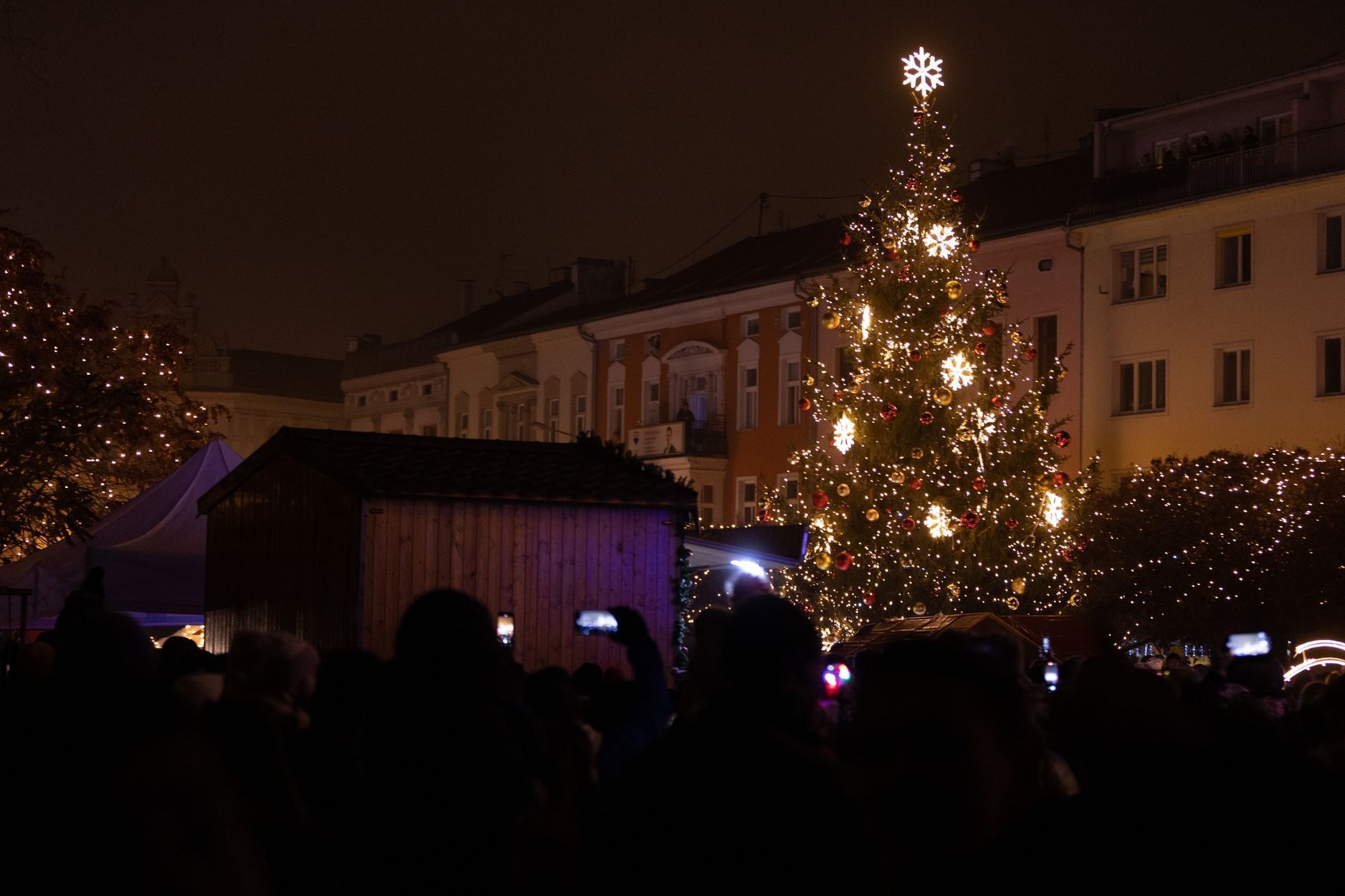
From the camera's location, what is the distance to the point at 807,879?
337 cm

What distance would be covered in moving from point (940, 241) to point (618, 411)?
961 inches

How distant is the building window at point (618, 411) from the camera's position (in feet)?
175

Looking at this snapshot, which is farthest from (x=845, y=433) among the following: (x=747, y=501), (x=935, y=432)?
(x=747, y=501)

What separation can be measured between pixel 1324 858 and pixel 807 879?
3.93 feet

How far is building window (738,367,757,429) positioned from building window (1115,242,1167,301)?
513 inches

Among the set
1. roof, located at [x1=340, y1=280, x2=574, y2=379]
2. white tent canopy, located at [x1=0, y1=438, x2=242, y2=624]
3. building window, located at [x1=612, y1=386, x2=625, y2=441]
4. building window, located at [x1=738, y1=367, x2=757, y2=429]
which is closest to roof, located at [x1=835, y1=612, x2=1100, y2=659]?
white tent canopy, located at [x1=0, y1=438, x2=242, y2=624]

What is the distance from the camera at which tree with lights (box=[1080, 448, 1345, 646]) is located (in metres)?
29.9

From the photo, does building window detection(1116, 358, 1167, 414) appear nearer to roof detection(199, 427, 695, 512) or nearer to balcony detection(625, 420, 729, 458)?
balcony detection(625, 420, 729, 458)

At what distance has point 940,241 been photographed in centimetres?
3023

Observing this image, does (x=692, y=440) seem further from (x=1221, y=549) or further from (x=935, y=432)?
(x=1221, y=549)

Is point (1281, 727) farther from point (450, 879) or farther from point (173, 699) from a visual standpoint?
point (173, 699)

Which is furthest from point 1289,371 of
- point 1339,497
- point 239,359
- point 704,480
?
point 239,359

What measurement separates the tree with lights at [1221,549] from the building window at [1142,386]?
4.00 meters

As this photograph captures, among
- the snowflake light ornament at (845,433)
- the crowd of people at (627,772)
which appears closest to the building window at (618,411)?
the snowflake light ornament at (845,433)
